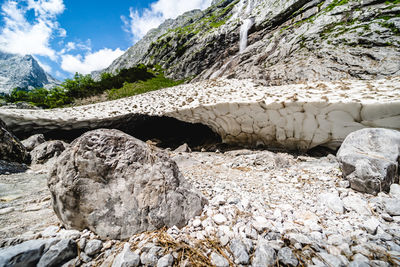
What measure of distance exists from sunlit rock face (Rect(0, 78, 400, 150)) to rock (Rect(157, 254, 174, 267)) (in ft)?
11.6

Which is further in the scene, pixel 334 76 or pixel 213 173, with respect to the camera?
pixel 334 76

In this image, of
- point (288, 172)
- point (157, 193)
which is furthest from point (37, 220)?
point (288, 172)

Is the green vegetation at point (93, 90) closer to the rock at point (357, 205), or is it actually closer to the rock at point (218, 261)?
the rock at point (218, 261)

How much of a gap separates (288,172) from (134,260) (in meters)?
2.58

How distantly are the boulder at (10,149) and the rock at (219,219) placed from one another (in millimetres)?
4665

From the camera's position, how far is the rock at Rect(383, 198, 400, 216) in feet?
4.66

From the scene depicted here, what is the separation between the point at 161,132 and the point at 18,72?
193222mm

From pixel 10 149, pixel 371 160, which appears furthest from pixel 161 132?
pixel 371 160

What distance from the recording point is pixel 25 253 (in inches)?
39.2

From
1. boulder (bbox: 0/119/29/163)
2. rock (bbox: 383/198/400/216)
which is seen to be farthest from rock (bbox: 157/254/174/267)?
boulder (bbox: 0/119/29/163)

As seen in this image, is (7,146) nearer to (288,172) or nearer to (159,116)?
(159,116)

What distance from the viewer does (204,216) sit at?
1.46 metres

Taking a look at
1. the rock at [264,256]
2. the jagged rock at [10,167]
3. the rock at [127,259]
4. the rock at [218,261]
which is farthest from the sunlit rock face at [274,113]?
the rock at [127,259]

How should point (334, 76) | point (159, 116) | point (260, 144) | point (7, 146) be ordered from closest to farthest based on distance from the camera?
point (7, 146) < point (260, 144) < point (159, 116) < point (334, 76)
